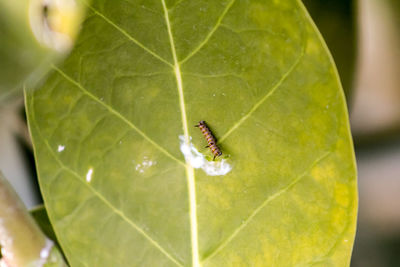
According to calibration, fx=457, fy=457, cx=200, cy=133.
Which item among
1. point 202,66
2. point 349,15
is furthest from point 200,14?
point 349,15

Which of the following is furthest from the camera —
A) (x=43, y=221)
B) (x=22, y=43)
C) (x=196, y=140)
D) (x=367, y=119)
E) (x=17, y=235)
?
(x=367, y=119)

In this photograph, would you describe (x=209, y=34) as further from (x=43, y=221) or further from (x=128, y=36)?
(x=43, y=221)

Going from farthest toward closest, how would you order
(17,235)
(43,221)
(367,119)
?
(367,119), (43,221), (17,235)

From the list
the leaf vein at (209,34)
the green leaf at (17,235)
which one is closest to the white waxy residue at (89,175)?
the green leaf at (17,235)

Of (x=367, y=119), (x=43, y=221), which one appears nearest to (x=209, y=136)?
(x=43, y=221)

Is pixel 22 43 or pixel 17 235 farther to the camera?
pixel 17 235

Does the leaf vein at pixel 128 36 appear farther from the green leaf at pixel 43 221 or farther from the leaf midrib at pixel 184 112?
the green leaf at pixel 43 221

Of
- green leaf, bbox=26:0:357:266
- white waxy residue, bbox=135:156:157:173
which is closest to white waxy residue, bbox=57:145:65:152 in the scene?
green leaf, bbox=26:0:357:266

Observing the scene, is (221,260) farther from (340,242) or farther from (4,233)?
(4,233)

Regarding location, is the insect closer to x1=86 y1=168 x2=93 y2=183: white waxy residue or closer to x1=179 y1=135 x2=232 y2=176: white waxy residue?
x1=179 y1=135 x2=232 y2=176: white waxy residue
